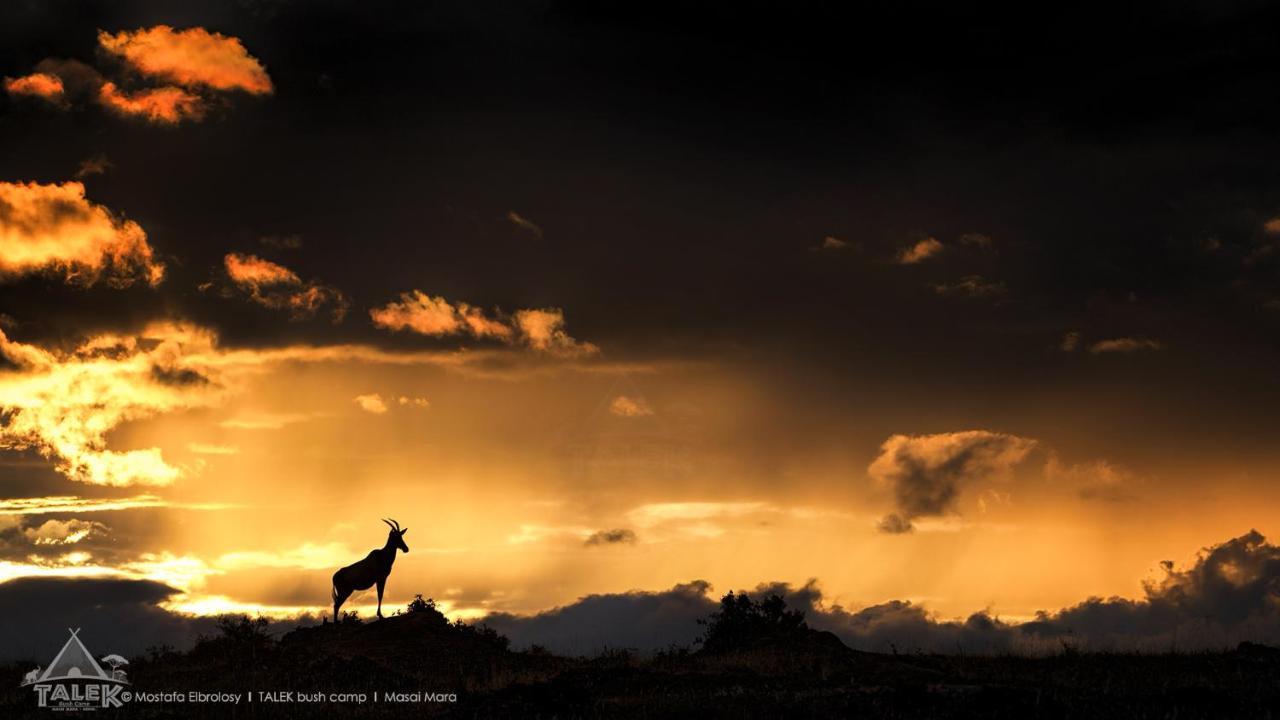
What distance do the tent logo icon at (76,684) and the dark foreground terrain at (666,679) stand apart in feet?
1.92

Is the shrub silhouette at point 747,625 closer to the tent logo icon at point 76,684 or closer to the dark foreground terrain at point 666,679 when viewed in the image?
the dark foreground terrain at point 666,679

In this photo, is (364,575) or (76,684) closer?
(76,684)

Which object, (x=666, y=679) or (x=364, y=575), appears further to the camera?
(x=364, y=575)

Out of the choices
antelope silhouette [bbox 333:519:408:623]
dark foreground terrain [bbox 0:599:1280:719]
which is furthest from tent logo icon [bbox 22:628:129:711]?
antelope silhouette [bbox 333:519:408:623]

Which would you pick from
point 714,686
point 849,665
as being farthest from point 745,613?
point 714,686

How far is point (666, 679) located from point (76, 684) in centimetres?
1575

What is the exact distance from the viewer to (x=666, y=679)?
104ft

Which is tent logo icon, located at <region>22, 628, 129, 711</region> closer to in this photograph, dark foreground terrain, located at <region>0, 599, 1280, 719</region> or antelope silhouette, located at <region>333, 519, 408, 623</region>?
dark foreground terrain, located at <region>0, 599, 1280, 719</region>

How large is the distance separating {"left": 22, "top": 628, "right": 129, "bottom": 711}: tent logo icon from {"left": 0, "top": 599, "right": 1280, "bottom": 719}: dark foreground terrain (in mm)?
586

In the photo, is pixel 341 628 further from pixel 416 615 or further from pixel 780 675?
pixel 780 675

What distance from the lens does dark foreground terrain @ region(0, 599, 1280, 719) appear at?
25984 mm

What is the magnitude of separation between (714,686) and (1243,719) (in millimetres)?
12012

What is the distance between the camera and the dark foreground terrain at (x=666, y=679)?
26.0 metres

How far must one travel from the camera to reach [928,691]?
26.8 metres
